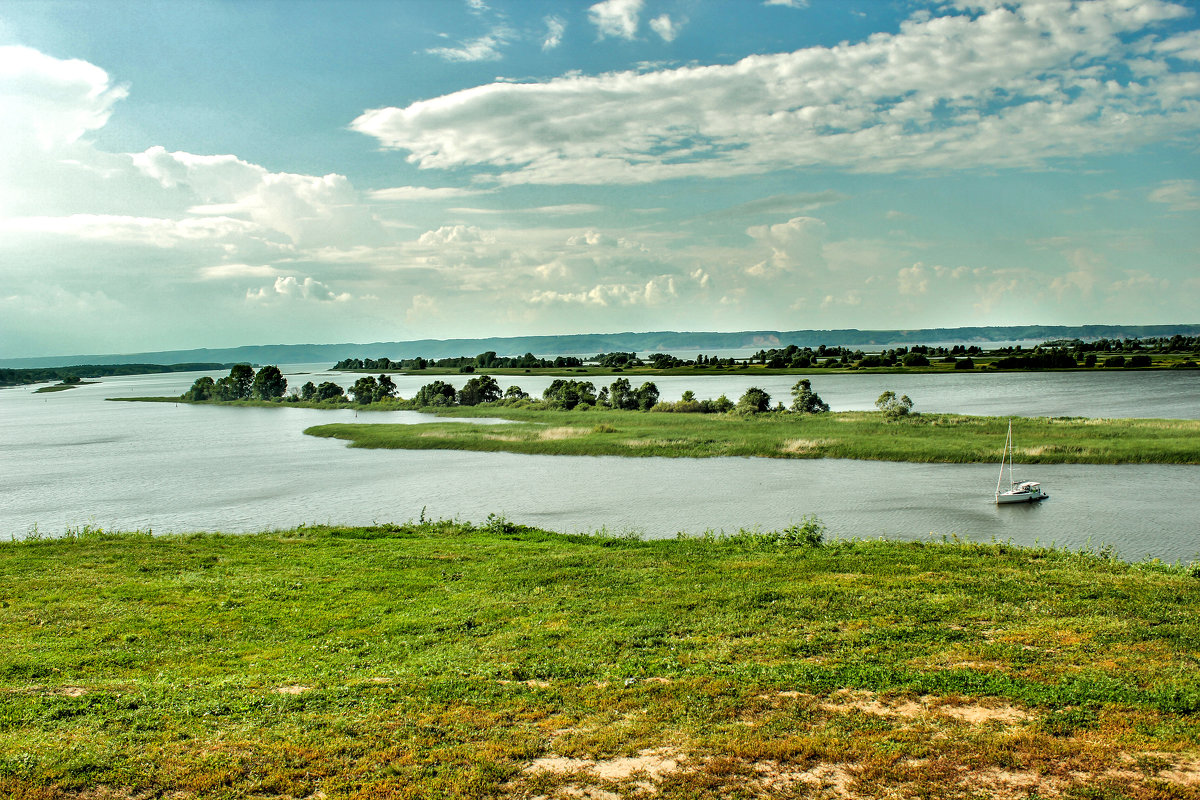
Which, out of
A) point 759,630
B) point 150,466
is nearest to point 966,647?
point 759,630

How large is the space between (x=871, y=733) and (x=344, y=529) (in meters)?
22.1

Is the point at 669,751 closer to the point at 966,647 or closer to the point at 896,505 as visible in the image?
the point at 966,647

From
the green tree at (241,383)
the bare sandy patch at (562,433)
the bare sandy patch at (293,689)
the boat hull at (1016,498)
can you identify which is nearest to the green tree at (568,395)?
the bare sandy patch at (562,433)

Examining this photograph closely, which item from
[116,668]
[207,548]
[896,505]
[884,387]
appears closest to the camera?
[116,668]

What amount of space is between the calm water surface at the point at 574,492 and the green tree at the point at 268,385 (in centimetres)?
5409

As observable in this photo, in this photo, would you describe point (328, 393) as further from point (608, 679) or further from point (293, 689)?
point (608, 679)

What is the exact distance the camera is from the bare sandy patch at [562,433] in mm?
59912

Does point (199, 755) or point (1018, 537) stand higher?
point (199, 755)

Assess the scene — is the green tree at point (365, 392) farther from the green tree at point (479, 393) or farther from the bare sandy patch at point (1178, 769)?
the bare sandy patch at point (1178, 769)

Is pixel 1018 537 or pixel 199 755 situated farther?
pixel 1018 537

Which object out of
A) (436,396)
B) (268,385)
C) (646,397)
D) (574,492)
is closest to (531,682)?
(574,492)

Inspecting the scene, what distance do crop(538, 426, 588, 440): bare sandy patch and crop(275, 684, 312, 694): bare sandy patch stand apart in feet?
160

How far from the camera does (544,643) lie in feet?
41.3

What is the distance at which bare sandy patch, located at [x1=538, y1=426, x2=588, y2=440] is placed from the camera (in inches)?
2359
